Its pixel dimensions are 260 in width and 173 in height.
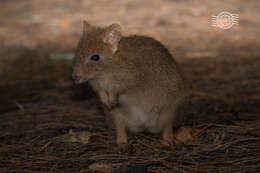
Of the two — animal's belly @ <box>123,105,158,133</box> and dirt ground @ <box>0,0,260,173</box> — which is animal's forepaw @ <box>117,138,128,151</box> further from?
animal's belly @ <box>123,105,158,133</box>

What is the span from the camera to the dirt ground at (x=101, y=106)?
3.38 metres

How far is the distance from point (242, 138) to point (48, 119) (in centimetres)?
214

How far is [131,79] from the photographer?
146 inches

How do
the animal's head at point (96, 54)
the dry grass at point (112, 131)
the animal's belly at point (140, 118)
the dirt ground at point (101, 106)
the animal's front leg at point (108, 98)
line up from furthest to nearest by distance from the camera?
the animal's belly at point (140, 118) → the animal's front leg at point (108, 98) → the animal's head at point (96, 54) → the dirt ground at point (101, 106) → the dry grass at point (112, 131)

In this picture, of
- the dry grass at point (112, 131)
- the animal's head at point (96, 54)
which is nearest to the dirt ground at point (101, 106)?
the dry grass at point (112, 131)

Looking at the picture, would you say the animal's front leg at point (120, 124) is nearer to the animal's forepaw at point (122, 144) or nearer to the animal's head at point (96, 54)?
the animal's forepaw at point (122, 144)

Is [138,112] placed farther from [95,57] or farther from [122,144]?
[95,57]

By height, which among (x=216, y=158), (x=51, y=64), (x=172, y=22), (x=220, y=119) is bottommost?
(x=216, y=158)

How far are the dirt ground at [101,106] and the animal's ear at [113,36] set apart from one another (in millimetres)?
910

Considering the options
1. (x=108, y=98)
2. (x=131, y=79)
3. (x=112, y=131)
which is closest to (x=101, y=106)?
(x=112, y=131)

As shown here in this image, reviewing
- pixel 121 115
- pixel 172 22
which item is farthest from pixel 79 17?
pixel 121 115

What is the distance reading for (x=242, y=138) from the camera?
3.56m

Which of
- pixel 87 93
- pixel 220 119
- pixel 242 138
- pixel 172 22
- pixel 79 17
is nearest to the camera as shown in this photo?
pixel 242 138

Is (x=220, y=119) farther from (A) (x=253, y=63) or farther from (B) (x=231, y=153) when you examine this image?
(A) (x=253, y=63)
